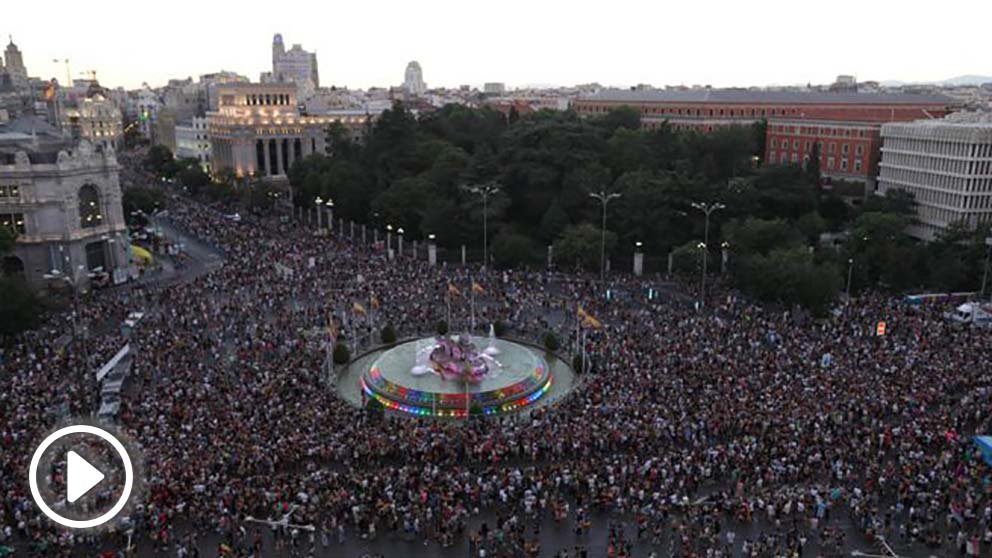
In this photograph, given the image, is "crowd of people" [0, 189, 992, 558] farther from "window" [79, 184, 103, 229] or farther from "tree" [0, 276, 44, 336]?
"window" [79, 184, 103, 229]

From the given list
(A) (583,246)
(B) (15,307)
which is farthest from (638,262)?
(B) (15,307)

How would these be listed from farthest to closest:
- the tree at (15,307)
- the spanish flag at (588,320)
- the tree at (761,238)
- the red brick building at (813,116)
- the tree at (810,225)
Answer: the red brick building at (813,116)
the tree at (810,225)
the tree at (761,238)
the tree at (15,307)
the spanish flag at (588,320)

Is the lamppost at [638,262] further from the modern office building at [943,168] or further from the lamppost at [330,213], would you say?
the lamppost at [330,213]

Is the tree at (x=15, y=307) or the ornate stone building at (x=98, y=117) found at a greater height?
the ornate stone building at (x=98, y=117)

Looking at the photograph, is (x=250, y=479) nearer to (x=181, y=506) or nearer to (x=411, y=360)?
(x=181, y=506)

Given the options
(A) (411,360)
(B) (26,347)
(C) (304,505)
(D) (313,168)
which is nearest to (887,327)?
(A) (411,360)

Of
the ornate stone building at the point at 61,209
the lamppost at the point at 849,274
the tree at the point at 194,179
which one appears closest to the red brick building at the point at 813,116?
the lamppost at the point at 849,274

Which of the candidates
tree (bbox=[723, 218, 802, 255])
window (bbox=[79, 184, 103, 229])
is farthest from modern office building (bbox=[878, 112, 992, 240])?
window (bbox=[79, 184, 103, 229])

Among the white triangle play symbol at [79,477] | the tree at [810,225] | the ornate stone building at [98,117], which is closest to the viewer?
the white triangle play symbol at [79,477]
